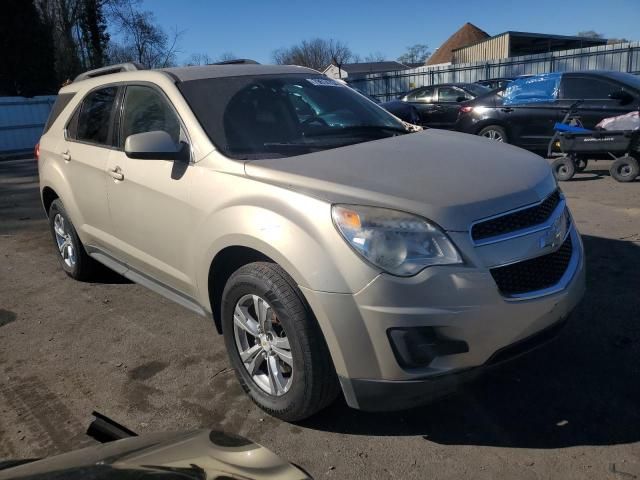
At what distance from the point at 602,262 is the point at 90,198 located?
435 cm

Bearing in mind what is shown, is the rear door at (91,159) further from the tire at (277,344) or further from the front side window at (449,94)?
the front side window at (449,94)

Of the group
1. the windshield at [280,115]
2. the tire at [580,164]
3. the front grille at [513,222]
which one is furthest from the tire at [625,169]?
the front grille at [513,222]

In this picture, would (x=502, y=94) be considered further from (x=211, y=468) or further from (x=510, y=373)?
(x=211, y=468)

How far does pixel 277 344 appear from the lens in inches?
113

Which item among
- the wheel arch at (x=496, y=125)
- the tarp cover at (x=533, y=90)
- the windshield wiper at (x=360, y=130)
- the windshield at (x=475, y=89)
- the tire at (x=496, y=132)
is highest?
A: the windshield wiper at (x=360, y=130)

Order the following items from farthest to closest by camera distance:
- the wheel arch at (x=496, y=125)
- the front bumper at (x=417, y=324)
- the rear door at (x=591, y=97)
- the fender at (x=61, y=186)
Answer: the wheel arch at (x=496, y=125), the rear door at (x=591, y=97), the fender at (x=61, y=186), the front bumper at (x=417, y=324)

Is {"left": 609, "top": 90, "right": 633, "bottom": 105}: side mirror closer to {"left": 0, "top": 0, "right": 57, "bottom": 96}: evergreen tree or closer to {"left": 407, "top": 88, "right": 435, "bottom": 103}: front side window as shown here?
{"left": 407, "top": 88, "right": 435, "bottom": 103}: front side window

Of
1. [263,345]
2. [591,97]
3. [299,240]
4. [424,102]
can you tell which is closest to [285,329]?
[263,345]

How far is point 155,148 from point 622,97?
8.83 metres

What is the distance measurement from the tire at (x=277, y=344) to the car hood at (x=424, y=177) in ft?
1.60

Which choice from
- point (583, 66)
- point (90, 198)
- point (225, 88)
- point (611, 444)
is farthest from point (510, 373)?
point (583, 66)

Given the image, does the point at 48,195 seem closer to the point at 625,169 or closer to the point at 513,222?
the point at 513,222

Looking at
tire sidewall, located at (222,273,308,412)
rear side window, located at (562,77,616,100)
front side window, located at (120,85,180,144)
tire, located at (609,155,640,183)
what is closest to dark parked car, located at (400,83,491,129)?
Result: rear side window, located at (562,77,616,100)

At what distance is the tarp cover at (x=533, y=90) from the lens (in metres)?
10.5
